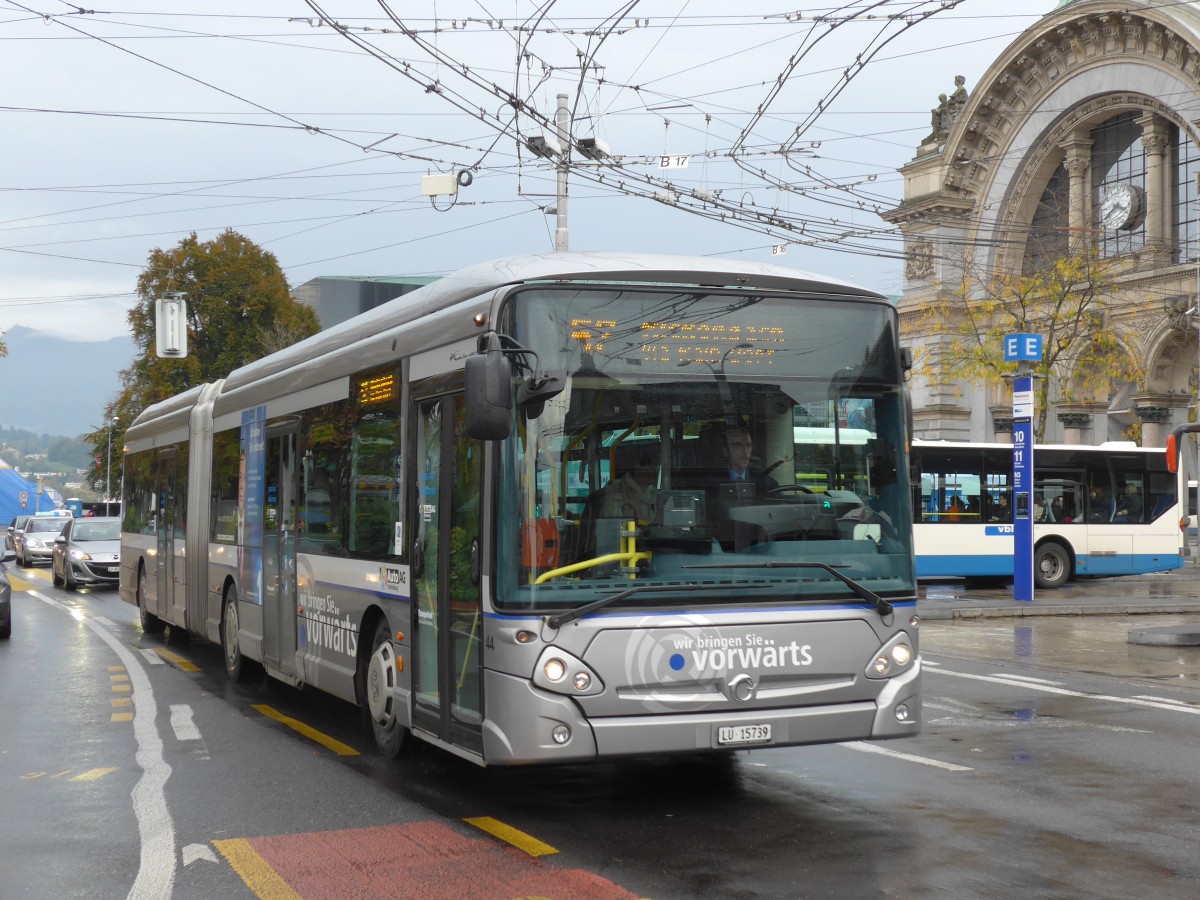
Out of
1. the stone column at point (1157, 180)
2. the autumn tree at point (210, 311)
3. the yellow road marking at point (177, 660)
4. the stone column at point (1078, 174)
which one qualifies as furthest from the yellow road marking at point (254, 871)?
the autumn tree at point (210, 311)

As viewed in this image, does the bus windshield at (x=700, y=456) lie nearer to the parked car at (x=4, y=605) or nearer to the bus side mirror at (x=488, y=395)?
the bus side mirror at (x=488, y=395)

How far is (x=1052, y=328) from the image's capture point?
3838 cm

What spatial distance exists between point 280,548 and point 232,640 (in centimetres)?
233

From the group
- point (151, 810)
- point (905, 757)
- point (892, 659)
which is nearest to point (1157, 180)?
point (905, 757)

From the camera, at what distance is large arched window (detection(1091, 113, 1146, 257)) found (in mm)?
46500

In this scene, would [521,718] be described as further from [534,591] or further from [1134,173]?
[1134,173]

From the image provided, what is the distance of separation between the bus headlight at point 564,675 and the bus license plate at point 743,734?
65 centimetres

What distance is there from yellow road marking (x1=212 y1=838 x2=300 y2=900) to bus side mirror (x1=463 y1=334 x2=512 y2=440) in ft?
7.06

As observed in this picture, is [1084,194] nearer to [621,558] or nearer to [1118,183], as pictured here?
[1118,183]

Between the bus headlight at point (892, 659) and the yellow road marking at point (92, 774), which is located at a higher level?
the bus headlight at point (892, 659)

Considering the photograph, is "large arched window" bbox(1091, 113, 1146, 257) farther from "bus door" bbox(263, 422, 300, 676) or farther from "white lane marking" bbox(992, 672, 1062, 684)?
"bus door" bbox(263, 422, 300, 676)

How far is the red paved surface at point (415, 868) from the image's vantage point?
614 cm

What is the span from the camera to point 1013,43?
49.1 m

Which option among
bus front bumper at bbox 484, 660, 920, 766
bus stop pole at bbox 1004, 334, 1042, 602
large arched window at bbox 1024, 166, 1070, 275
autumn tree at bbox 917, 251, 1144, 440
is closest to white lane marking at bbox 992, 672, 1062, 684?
bus front bumper at bbox 484, 660, 920, 766
